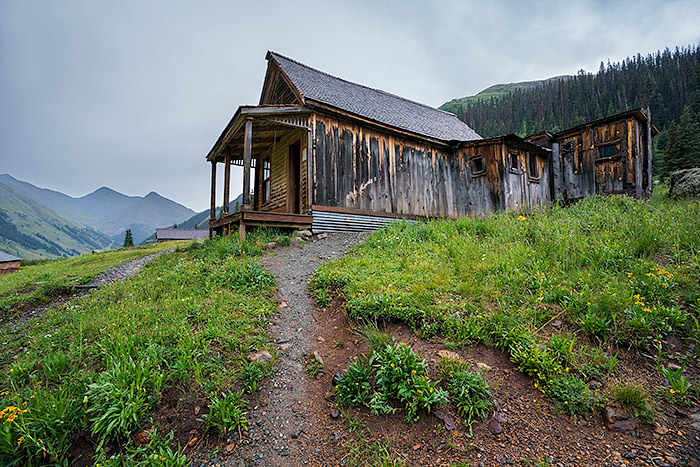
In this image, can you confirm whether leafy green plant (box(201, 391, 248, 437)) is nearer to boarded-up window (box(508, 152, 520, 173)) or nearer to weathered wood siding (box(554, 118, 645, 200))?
weathered wood siding (box(554, 118, 645, 200))

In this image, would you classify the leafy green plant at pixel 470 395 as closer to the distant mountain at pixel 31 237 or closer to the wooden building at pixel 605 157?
the wooden building at pixel 605 157

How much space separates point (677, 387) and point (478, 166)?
463 inches

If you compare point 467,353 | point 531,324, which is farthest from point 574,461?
point 531,324

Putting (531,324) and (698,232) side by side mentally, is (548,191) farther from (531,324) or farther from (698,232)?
(531,324)

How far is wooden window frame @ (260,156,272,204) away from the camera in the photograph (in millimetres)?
14078

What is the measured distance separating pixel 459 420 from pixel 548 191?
47.7 feet

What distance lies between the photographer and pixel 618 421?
8.53 ft

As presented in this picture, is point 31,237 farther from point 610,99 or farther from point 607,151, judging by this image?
point 610,99

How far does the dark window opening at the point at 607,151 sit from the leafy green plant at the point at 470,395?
13.6 meters

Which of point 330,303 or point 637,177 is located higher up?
point 637,177

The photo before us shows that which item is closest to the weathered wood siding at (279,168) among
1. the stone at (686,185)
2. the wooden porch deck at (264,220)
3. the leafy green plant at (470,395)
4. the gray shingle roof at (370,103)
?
the gray shingle roof at (370,103)

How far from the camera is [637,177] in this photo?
1171 cm

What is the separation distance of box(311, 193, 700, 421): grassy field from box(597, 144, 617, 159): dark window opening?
25.6ft

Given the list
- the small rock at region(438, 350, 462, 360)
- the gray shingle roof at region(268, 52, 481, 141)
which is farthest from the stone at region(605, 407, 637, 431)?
the gray shingle roof at region(268, 52, 481, 141)
